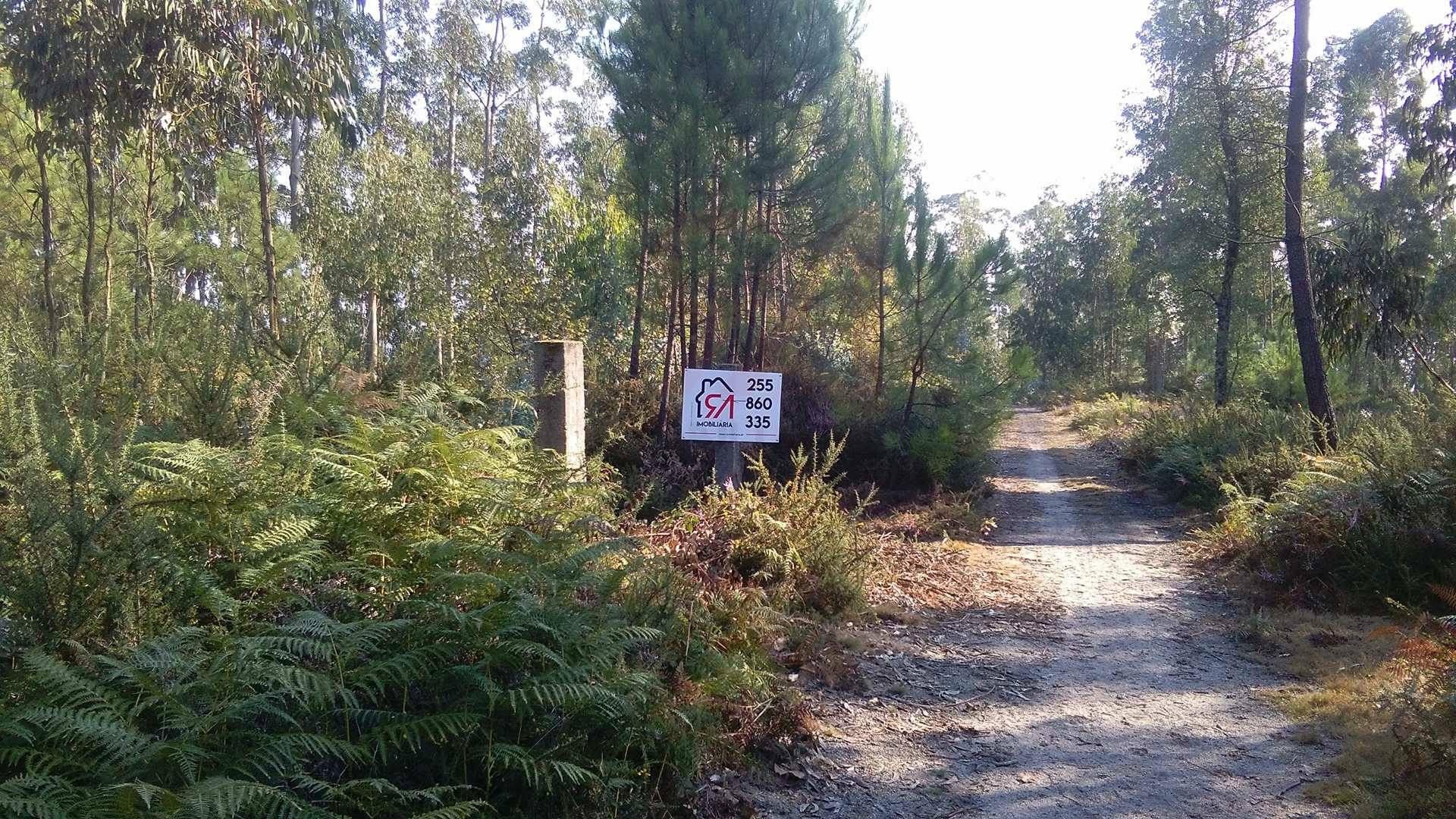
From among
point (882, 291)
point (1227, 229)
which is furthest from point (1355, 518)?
point (1227, 229)

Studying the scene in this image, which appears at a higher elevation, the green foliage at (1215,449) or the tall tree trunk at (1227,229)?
the tall tree trunk at (1227,229)

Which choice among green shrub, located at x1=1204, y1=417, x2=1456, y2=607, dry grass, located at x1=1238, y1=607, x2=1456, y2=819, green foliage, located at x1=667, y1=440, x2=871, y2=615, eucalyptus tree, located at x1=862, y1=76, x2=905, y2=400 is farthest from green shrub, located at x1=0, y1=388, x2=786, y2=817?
eucalyptus tree, located at x1=862, y1=76, x2=905, y2=400

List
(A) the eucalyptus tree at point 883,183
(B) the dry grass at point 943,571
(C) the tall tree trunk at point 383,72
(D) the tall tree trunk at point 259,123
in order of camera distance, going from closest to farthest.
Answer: (B) the dry grass at point 943,571
(D) the tall tree trunk at point 259,123
(A) the eucalyptus tree at point 883,183
(C) the tall tree trunk at point 383,72

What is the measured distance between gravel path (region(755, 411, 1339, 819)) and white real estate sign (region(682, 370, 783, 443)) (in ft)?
6.10

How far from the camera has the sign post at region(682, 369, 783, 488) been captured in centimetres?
693

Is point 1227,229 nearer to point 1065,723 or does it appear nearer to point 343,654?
point 1065,723

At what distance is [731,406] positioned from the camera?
7.02 meters

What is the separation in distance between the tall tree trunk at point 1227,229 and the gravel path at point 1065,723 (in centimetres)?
1246

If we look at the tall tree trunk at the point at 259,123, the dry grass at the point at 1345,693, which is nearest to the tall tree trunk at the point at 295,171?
the tall tree trunk at the point at 259,123

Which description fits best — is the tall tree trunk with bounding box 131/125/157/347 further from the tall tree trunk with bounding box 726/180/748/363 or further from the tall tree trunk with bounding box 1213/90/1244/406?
the tall tree trunk with bounding box 1213/90/1244/406

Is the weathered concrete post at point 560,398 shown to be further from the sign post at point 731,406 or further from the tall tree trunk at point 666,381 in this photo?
the tall tree trunk at point 666,381

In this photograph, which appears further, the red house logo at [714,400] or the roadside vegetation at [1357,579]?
the red house logo at [714,400]

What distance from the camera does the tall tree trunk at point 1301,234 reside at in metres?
11.9

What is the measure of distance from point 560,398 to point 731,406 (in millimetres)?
1385
